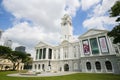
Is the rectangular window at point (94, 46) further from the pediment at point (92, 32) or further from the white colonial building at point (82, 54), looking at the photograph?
the pediment at point (92, 32)

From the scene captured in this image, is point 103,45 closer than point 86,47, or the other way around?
point 103,45

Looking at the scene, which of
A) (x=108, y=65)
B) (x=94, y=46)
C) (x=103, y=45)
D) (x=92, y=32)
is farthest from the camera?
(x=92, y=32)

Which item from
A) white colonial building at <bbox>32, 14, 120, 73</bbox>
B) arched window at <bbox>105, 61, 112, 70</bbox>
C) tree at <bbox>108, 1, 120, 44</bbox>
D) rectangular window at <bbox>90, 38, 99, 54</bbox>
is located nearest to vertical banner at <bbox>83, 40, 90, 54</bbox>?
white colonial building at <bbox>32, 14, 120, 73</bbox>

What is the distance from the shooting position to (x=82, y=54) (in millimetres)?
39375

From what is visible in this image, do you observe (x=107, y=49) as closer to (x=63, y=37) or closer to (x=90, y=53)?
(x=90, y=53)

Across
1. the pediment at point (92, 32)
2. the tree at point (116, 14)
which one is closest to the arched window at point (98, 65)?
the pediment at point (92, 32)

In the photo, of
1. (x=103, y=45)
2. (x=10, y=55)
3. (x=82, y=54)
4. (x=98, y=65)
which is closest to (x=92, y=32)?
(x=103, y=45)

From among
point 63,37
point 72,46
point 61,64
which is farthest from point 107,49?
point 63,37

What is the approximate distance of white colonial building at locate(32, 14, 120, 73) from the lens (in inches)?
1321

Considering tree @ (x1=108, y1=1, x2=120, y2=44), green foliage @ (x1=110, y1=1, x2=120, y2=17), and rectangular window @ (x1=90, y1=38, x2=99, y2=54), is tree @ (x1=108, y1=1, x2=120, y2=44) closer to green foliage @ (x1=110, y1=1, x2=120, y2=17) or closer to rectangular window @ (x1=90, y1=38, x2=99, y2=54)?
green foliage @ (x1=110, y1=1, x2=120, y2=17)

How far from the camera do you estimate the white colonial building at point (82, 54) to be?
33562mm

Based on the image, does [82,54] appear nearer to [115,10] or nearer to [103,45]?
[103,45]

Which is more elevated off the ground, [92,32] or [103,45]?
[92,32]

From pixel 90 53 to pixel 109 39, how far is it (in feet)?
27.3
